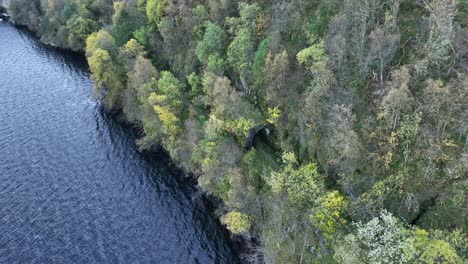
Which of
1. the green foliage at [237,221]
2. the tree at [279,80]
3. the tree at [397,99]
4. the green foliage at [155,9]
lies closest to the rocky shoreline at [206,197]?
the green foliage at [237,221]

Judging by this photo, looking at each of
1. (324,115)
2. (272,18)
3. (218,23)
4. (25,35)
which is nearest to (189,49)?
(218,23)

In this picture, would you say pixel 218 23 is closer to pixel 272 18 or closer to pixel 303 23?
pixel 272 18

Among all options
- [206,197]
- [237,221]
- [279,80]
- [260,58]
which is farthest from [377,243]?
[260,58]

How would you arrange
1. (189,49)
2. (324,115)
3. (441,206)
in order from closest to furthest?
(441,206)
(324,115)
(189,49)

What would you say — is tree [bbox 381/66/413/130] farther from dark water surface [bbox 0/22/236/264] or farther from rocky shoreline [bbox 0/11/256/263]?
dark water surface [bbox 0/22/236/264]

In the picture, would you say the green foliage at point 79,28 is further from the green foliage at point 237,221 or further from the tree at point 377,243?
the tree at point 377,243

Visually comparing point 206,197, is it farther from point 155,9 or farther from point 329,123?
point 155,9
